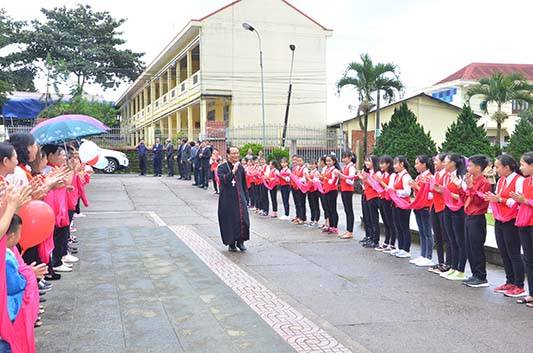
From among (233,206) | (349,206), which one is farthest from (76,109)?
(233,206)

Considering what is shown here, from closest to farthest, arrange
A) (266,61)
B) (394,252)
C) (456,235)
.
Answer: (456,235) < (394,252) < (266,61)

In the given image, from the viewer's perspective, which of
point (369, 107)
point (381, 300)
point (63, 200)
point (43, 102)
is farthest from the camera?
point (43, 102)

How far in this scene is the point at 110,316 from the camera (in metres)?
5.88

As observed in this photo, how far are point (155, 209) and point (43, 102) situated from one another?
24352 mm

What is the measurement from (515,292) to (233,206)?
4803mm

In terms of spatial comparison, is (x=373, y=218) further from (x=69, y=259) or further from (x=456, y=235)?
(x=69, y=259)

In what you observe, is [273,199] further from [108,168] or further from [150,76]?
[150,76]

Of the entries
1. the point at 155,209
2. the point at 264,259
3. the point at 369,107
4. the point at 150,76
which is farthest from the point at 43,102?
the point at 264,259

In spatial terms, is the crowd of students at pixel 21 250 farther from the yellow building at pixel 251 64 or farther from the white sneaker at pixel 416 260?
the yellow building at pixel 251 64

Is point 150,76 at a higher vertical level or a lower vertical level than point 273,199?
higher

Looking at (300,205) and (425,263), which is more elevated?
(300,205)

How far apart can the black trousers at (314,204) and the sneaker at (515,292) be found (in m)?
6.31

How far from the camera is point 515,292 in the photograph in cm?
684

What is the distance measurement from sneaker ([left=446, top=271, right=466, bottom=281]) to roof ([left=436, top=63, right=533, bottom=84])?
122ft
